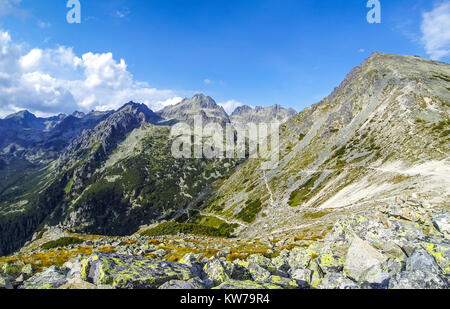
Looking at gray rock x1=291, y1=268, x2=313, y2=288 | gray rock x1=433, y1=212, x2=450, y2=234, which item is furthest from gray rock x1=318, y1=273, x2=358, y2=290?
gray rock x1=433, y1=212, x2=450, y2=234

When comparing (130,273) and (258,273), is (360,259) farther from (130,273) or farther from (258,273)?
(130,273)

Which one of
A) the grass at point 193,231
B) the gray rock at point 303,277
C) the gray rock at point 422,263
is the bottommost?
the grass at point 193,231

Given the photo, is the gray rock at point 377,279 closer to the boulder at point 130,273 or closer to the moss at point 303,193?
the boulder at point 130,273

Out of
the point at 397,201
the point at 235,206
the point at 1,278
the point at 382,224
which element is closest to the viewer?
the point at 1,278

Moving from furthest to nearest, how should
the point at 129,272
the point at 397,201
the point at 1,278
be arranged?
the point at 397,201
the point at 1,278
the point at 129,272

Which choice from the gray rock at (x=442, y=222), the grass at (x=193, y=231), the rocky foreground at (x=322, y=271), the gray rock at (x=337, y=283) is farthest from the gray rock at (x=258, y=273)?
the grass at (x=193, y=231)

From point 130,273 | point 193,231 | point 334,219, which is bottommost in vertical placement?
point 193,231

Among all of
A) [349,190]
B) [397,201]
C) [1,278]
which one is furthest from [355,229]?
[349,190]

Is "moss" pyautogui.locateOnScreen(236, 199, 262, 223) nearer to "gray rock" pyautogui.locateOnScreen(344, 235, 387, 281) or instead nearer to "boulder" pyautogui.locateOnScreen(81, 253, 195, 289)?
"gray rock" pyautogui.locateOnScreen(344, 235, 387, 281)

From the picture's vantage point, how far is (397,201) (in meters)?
26.6

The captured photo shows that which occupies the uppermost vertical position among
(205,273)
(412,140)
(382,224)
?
(412,140)

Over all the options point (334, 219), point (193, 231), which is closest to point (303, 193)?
point (334, 219)
